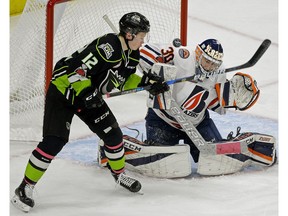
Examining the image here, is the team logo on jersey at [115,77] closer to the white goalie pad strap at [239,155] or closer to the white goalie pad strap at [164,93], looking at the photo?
the white goalie pad strap at [164,93]

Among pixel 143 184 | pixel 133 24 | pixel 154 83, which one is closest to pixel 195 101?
pixel 154 83

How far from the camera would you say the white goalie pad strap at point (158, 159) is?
3184 mm

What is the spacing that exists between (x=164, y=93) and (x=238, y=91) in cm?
36

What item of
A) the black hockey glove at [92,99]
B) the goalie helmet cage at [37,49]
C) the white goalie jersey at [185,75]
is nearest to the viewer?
the black hockey glove at [92,99]

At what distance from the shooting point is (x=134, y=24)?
2828 millimetres

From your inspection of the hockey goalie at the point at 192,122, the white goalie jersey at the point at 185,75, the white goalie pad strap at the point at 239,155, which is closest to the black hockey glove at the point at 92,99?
the hockey goalie at the point at 192,122

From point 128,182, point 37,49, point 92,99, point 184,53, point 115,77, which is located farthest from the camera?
point 37,49

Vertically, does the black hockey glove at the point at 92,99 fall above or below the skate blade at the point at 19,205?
above

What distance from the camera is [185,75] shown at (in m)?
3.25

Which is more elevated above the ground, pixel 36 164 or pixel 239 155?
pixel 36 164

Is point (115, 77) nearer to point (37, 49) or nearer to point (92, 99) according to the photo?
point (92, 99)

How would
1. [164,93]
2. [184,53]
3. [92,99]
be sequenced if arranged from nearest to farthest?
[92,99] → [164,93] → [184,53]

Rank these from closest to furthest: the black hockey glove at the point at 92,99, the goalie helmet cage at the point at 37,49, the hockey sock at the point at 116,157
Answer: the black hockey glove at the point at 92,99
the hockey sock at the point at 116,157
the goalie helmet cage at the point at 37,49

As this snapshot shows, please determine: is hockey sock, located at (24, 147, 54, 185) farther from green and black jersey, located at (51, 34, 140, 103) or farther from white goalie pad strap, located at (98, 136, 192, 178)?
white goalie pad strap, located at (98, 136, 192, 178)
